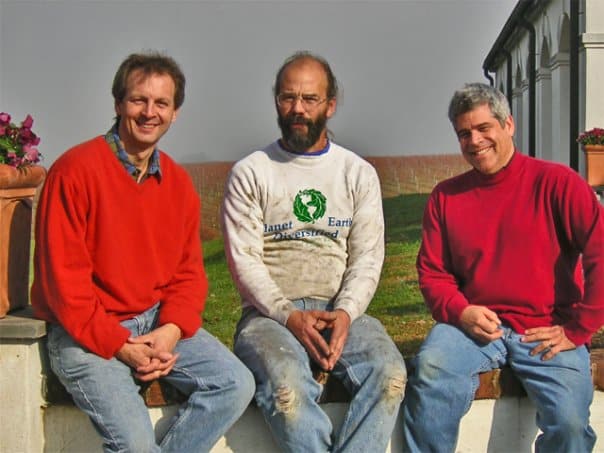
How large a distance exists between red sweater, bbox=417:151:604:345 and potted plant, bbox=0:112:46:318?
5.44ft

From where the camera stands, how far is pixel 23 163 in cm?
340

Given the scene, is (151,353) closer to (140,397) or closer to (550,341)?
(140,397)

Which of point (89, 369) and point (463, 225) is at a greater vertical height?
point (463, 225)

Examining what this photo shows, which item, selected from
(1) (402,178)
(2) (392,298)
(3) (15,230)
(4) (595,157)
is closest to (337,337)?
(3) (15,230)

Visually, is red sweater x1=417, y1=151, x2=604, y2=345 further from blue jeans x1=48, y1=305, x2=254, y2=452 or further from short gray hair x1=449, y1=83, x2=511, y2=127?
blue jeans x1=48, y1=305, x2=254, y2=452

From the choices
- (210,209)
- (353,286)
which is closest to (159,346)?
(353,286)

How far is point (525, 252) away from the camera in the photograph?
3281mm

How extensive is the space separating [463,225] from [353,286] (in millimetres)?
509

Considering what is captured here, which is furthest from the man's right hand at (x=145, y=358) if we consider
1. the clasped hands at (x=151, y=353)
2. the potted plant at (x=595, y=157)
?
the potted plant at (x=595, y=157)

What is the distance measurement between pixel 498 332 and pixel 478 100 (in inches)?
36.6

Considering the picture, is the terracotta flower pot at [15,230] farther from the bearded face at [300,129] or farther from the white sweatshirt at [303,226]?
the bearded face at [300,129]

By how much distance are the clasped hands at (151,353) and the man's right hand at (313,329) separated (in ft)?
1.54

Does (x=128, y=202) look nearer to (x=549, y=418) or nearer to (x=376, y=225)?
(x=376, y=225)

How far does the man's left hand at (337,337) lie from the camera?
317 cm
